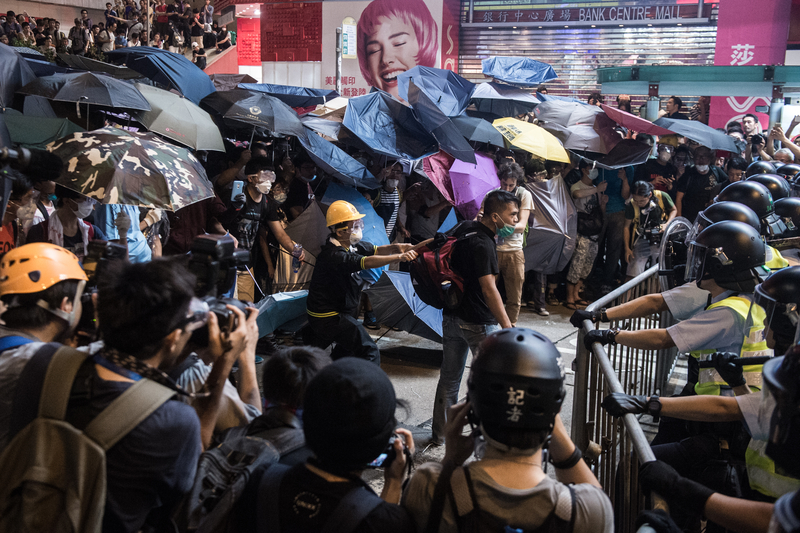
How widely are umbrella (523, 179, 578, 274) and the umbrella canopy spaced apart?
5.14 metres

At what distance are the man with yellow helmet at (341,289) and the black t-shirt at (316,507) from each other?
10.7 ft

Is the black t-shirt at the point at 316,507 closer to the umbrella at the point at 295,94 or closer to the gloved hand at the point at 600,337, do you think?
the gloved hand at the point at 600,337

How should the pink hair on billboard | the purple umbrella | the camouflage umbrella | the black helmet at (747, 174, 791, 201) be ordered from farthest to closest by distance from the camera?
the pink hair on billboard → the purple umbrella → the black helmet at (747, 174, 791, 201) → the camouflage umbrella

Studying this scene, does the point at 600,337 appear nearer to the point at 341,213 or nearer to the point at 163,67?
the point at 341,213

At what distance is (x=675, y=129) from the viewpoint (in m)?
9.18

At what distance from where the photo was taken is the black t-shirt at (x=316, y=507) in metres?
1.84

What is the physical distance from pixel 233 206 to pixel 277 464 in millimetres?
5018

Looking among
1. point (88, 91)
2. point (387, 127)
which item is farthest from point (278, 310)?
point (387, 127)

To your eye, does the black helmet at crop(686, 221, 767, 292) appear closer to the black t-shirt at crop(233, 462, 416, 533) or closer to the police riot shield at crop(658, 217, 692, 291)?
the police riot shield at crop(658, 217, 692, 291)

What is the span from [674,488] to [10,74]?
6.10m

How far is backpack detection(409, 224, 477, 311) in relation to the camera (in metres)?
4.87

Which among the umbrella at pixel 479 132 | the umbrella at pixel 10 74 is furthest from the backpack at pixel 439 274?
the umbrella at pixel 479 132

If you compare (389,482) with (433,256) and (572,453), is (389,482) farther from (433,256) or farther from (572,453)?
(433,256)

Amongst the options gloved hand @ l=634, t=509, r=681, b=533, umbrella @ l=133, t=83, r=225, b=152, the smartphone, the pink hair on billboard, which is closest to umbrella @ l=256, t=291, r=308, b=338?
the smartphone
